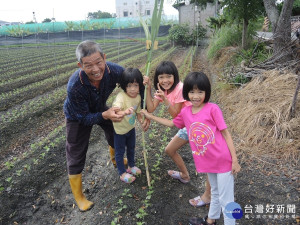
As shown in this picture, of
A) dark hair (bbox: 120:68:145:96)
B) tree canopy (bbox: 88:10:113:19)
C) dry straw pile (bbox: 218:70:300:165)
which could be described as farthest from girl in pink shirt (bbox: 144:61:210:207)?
tree canopy (bbox: 88:10:113:19)

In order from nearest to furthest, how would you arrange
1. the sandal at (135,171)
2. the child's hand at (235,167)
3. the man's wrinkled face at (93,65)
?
1. the child's hand at (235,167)
2. the man's wrinkled face at (93,65)
3. the sandal at (135,171)

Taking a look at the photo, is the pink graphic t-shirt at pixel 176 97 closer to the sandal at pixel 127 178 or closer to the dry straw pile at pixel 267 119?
the sandal at pixel 127 178

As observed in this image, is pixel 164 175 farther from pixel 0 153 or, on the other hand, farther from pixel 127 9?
pixel 127 9

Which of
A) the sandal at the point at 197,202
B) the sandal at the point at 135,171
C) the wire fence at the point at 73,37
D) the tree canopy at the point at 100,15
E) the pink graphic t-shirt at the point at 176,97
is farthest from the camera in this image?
the tree canopy at the point at 100,15

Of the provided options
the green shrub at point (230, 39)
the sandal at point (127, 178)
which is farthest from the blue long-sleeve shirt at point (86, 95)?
the green shrub at point (230, 39)

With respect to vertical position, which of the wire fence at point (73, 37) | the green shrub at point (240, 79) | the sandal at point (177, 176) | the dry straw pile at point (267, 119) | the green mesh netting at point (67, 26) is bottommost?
the sandal at point (177, 176)

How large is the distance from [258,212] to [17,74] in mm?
9188

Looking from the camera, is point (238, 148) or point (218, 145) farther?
point (238, 148)

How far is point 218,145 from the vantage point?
171cm

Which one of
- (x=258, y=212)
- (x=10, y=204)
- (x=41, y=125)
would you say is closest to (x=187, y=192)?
(x=258, y=212)

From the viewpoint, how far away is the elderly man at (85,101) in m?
1.95

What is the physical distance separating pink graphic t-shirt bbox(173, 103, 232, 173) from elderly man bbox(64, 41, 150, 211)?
61 cm

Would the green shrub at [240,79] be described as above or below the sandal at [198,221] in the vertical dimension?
above

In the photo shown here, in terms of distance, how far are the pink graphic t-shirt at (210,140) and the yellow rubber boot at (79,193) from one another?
4.07 feet
